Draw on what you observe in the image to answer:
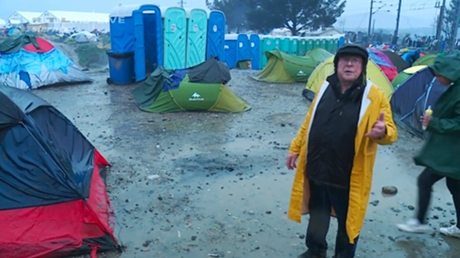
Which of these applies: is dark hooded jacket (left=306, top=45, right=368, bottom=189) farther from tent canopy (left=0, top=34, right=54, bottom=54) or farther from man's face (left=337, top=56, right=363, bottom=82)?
tent canopy (left=0, top=34, right=54, bottom=54)

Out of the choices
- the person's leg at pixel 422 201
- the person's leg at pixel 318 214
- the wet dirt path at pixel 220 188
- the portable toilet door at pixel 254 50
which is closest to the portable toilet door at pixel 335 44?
the portable toilet door at pixel 254 50

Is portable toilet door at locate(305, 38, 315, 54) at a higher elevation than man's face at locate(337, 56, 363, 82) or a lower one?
lower

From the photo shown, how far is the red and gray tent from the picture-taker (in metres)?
3.46

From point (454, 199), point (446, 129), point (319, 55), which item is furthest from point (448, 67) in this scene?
point (319, 55)

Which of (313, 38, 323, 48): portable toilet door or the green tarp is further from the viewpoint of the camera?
(313, 38, 323, 48): portable toilet door

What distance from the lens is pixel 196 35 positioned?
47.8 feet

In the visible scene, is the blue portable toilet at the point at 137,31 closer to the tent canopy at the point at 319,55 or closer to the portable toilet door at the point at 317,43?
the tent canopy at the point at 319,55

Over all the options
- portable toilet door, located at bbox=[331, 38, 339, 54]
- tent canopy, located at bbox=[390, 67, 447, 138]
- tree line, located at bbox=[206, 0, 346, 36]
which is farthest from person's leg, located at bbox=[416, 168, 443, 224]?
tree line, located at bbox=[206, 0, 346, 36]

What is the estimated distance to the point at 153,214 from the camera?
14.6 feet

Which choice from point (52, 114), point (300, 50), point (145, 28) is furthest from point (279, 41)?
point (52, 114)

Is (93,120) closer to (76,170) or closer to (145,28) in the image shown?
(76,170)

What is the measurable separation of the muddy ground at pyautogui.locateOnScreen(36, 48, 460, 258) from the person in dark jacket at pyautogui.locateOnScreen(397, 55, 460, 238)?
694 millimetres

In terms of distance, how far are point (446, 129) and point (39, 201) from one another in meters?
3.42

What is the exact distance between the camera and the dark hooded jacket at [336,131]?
9.20ft
